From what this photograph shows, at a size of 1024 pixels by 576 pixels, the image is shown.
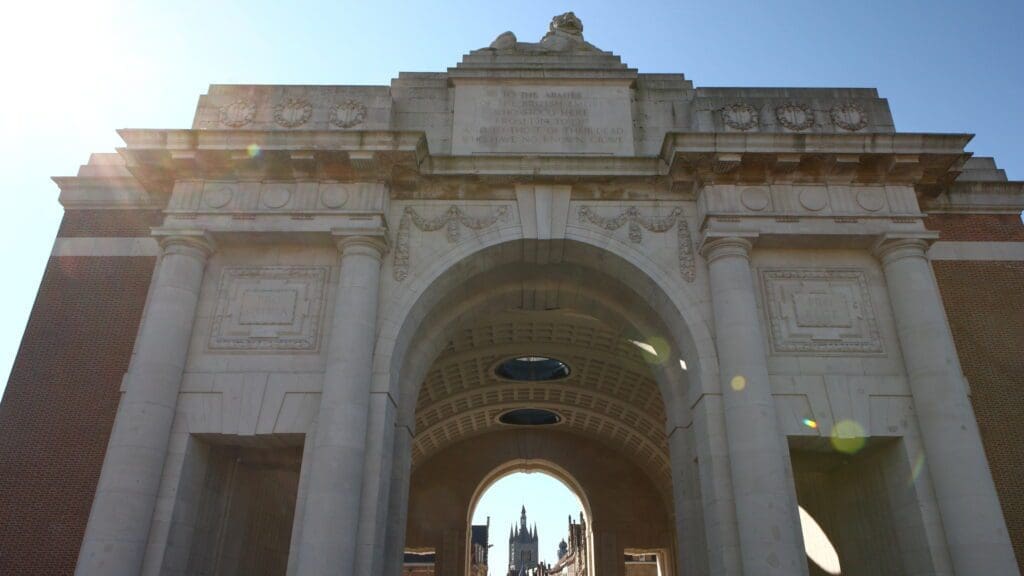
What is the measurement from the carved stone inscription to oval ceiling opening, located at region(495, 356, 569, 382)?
43.3 ft

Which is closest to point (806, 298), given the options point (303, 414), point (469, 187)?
point (469, 187)

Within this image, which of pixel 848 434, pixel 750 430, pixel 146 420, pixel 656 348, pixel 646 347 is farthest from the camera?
pixel 646 347

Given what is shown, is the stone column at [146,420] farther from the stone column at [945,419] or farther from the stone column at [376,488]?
the stone column at [945,419]

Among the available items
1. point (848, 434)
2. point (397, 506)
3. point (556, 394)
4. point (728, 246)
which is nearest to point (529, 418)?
point (556, 394)

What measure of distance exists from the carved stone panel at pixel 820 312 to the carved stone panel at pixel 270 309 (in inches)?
429

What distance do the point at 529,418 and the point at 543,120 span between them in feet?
68.1

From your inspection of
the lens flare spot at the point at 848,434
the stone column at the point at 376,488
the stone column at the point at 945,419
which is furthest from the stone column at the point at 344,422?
the stone column at the point at 945,419

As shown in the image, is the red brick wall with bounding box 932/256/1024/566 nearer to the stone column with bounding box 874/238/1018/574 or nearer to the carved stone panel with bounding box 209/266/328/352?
the stone column with bounding box 874/238/1018/574

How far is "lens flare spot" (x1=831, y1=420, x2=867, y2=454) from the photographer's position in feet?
48.5

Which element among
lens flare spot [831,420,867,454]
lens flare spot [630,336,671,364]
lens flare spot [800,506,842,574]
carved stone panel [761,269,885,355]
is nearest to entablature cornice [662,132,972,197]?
carved stone panel [761,269,885,355]

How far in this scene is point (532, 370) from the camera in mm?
30234

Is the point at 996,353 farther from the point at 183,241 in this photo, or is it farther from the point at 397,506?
the point at 183,241

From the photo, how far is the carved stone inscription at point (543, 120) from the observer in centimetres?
1809

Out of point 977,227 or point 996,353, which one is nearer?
point 996,353
